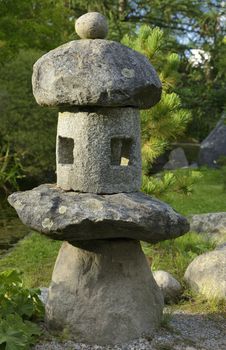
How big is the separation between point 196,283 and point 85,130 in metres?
2.78

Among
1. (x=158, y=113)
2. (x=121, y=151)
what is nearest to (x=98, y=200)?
(x=121, y=151)

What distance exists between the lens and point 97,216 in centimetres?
397

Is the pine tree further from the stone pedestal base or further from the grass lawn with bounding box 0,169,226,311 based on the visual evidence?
the stone pedestal base

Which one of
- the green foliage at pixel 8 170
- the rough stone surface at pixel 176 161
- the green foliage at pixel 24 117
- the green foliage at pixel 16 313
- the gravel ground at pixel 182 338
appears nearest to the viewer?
the green foliage at pixel 16 313

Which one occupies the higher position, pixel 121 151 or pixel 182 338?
pixel 121 151

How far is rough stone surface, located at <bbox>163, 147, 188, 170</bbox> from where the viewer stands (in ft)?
69.7

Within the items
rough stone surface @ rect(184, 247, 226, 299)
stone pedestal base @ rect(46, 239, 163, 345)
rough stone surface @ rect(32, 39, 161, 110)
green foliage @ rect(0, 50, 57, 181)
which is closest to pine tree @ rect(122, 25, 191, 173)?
rough stone surface @ rect(184, 247, 226, 299)

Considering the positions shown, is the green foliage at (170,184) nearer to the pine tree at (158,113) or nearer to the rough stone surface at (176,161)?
the pine tree at (158,113)

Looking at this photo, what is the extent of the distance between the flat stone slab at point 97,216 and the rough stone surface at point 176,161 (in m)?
16.9

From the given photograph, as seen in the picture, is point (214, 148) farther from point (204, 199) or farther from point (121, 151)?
point (121, 151)

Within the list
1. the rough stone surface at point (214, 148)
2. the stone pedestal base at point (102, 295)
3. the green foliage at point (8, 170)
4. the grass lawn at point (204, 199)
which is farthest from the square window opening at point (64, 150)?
the rough stone surface at point (214, 148)

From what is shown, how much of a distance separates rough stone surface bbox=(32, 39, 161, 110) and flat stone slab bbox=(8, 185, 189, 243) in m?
0.78

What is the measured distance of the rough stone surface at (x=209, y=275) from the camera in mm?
5867

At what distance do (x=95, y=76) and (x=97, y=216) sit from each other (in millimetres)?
1112
